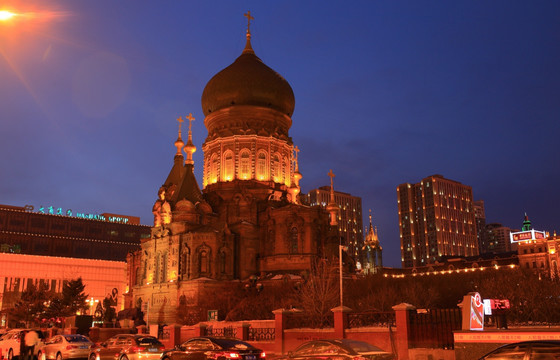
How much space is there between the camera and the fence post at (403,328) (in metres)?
21.3

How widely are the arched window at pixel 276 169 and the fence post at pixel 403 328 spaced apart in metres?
40.8

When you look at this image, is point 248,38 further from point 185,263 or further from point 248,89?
point 185,263

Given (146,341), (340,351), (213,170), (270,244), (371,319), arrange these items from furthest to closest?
(213,170) < (270,244) < (371,319) < (146,341) < (340,351)

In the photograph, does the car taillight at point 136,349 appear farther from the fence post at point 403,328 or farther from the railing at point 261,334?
the fence post at point 403,328

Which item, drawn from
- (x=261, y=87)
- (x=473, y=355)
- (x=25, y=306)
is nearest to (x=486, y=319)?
(x=473, y=355)

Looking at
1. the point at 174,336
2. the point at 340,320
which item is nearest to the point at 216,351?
the point at 340,320

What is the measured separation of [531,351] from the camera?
38.0 ft

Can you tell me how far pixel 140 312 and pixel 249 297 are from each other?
11.7m

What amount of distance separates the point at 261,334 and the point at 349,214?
150464 mm

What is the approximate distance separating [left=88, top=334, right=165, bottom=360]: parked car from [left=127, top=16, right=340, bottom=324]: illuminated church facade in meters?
27.2

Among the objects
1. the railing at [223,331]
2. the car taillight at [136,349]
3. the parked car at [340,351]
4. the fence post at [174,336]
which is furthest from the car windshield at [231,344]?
the fence post at [174,336]

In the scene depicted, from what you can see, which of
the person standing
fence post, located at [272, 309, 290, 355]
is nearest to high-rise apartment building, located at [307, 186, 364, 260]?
fence post, located at [272, 309, 290, 355]

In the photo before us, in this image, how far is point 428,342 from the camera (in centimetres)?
2116

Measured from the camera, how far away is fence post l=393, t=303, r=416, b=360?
21.3m
